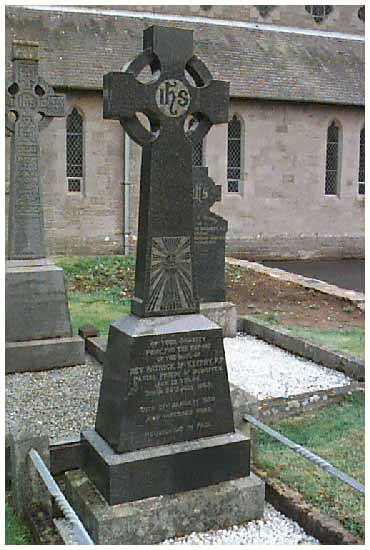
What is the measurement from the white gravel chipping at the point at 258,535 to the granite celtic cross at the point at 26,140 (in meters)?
4.39

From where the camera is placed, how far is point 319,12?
22.5 metres

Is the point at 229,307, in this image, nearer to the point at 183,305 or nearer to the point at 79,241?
the point at 183,305

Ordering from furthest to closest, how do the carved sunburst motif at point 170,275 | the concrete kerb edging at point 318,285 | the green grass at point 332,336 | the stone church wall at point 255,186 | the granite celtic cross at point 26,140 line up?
the stone church wall at point 255,186
the concrete kerb edging at point 318,285
the green grass at point 332,336
the granite celtic cross at point 26,140
the carved sunburst motif at point 170,275

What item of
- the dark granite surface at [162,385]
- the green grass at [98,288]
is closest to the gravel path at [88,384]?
the dark granite surface at [162,385]

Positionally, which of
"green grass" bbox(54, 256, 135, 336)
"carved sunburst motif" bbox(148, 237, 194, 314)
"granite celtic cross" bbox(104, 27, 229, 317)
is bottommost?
"green grass" bbox(54, 256, 135, 336)

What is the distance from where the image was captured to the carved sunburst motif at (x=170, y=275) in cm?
451

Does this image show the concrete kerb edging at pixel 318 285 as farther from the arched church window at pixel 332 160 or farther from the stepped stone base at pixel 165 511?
the arched church window at pixel 332 160

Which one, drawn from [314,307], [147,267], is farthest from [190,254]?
[314,307]

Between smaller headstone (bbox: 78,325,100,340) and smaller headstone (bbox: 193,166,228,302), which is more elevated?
smaller headstone (bbox: 193,166,228,302)

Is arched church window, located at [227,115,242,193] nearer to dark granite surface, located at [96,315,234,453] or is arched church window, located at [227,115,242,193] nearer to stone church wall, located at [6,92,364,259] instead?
stone church wall, located at [6,92,364,259]

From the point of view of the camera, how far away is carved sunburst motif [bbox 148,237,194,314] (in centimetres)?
451

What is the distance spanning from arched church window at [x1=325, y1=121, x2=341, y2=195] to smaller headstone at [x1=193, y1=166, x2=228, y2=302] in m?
12.7

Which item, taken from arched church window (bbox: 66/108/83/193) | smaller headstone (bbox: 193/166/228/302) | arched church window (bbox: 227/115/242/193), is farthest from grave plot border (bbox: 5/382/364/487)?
arched church window (bbox: 227/115/242/193)

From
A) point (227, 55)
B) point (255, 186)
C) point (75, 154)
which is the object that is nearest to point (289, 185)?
point (255, 186)
